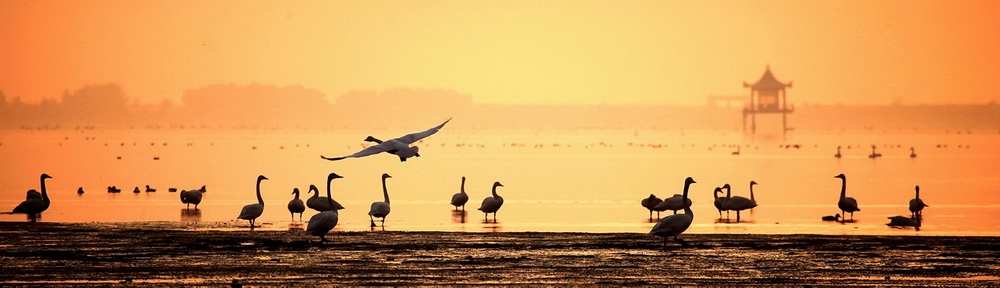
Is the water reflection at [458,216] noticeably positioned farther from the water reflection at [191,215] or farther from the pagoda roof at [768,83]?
the pagoda roof at [768,83]

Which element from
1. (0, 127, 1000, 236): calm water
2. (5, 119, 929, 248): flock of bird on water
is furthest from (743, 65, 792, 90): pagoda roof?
(5, 119, 929, 248): flock of bird on water

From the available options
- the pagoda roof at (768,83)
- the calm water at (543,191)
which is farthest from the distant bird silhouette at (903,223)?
the pagoda roof at (768,83)

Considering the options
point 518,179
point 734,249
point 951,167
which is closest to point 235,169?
point 518,179

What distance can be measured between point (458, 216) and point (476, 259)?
12.1m

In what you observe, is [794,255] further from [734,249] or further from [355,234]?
[355,234]

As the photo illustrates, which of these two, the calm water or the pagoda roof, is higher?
the pagoda roof

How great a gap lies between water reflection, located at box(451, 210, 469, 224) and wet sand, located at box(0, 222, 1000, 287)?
19.0ft

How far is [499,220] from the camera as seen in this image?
30.5m

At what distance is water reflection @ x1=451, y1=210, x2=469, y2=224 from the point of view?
30188 mm

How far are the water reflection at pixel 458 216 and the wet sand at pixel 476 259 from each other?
19.0 feet

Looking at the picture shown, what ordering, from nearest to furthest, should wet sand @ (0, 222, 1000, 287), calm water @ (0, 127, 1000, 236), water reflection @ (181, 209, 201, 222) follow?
wet sand @ (0, 222, 1000, 287), calm water @ (0, 127, 1000, 236), water reflection @ (181, 209, 201, 222)

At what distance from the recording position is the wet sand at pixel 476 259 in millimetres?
17328

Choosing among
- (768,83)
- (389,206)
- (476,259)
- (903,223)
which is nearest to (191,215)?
(389,206)

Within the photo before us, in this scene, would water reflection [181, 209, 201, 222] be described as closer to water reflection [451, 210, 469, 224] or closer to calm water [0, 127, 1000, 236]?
calm water [0, 127, 1000, 236]
